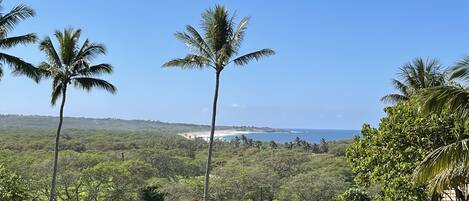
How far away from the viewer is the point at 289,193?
43906 millimetres

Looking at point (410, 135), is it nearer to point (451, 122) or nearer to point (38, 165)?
point (451, 122)

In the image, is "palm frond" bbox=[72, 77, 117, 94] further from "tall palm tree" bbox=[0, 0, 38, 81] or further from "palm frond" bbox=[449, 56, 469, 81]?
"palm frond" bbox=[449, 56, 469, 81]

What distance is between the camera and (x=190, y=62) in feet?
53.8

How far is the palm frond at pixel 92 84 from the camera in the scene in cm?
1844

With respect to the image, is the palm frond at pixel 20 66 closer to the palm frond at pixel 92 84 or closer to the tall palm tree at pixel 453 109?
the palm frond at pixel 92 84

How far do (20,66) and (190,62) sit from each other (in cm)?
492

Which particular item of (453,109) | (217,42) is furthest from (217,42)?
(453,109)

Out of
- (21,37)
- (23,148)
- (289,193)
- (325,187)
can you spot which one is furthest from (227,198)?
(23,148)

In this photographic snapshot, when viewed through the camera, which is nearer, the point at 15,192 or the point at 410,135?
the point at 410,135

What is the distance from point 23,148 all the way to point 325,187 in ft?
201

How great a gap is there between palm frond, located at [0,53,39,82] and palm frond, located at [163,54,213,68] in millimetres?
3884

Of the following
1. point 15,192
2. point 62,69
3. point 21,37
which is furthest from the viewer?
point 15,192

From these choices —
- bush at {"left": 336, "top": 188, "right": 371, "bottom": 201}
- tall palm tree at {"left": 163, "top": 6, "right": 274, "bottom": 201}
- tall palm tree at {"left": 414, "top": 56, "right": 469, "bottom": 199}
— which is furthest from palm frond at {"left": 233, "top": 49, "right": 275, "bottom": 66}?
bush at {"left": 336, "top": 188, "right": 371, "bottom": 201}

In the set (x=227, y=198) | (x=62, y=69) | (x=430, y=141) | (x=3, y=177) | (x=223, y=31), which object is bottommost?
(x=227, y=198)
